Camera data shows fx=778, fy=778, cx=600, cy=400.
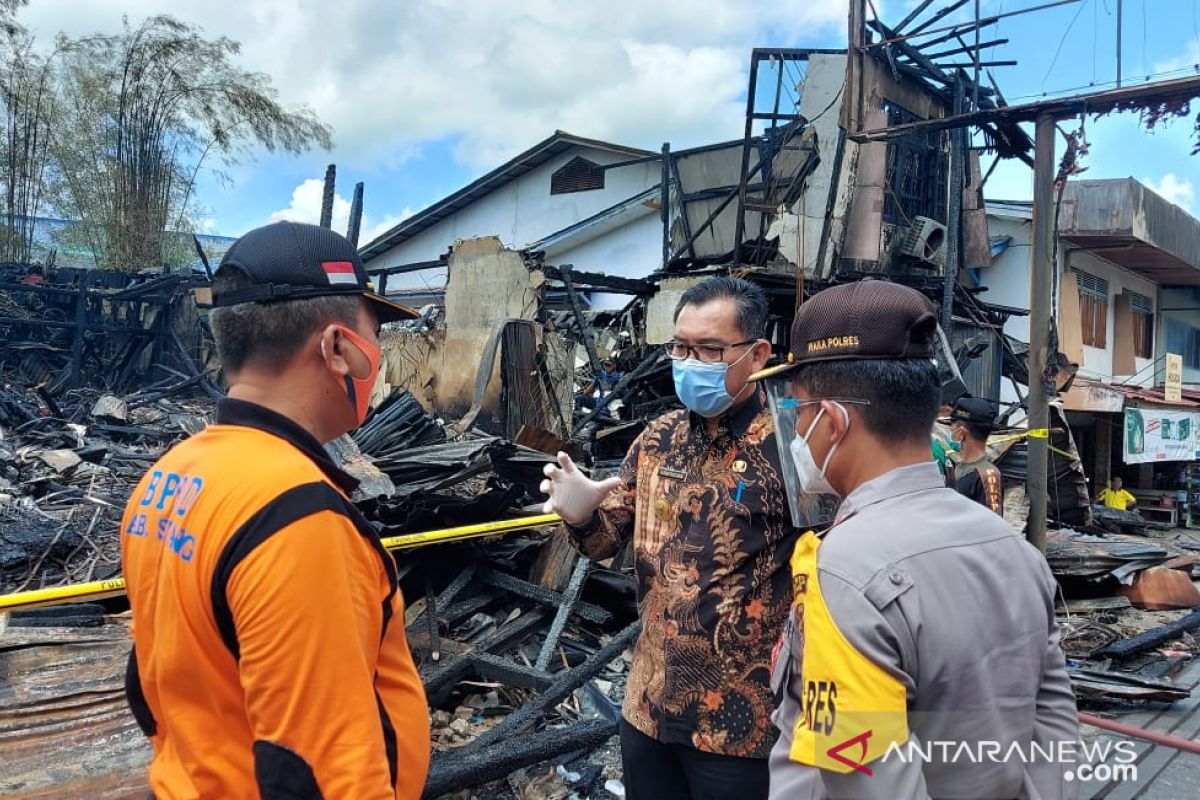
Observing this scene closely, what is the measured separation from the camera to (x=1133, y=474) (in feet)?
60.4

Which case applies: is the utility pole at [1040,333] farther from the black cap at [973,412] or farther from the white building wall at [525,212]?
the white building wall at [525,212]

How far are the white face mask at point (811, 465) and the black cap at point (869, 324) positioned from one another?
0.37 ft

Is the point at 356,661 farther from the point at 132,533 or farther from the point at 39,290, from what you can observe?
the point at 39,290

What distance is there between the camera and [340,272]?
1.44m

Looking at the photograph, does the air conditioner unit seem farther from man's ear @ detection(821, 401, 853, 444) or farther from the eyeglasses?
man's ear @ detection(821, 401, 853, 444)

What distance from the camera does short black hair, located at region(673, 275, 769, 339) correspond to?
2529 millimetres

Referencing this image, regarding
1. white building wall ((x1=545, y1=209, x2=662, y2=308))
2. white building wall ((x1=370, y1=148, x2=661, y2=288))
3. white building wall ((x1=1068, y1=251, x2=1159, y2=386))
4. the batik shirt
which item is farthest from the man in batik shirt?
white building wall ((x1=1068, y1=251, x2=1159, y2=386))

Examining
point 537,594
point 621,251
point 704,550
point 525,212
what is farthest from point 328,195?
point 525,212

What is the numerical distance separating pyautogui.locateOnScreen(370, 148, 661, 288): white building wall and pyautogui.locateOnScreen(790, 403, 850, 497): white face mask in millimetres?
16998

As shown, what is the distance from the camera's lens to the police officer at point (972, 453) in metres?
4.77

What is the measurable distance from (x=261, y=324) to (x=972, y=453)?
532 centimetres

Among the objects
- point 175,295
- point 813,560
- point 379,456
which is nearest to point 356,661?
point 813,560

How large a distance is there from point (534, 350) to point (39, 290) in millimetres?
11094

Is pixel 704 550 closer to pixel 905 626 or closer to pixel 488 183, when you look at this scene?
pixel 905 626
